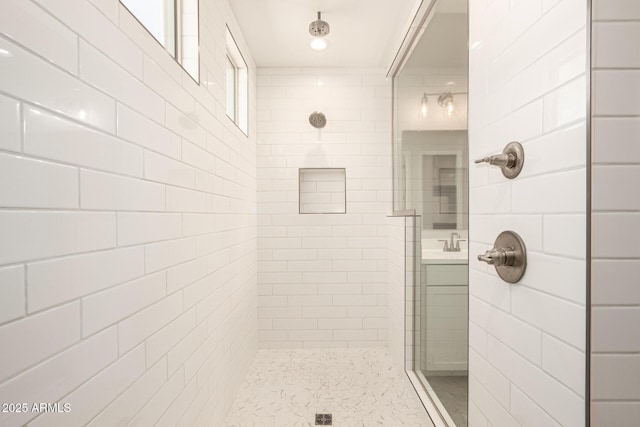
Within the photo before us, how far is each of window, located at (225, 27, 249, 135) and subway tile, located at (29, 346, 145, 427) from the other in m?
1.78

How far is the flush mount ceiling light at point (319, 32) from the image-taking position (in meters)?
2.18

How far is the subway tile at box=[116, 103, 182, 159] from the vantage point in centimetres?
87

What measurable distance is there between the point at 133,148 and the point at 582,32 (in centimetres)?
119

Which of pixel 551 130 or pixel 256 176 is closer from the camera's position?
pixel 551 130

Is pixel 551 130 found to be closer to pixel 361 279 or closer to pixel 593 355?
pixel 593 355

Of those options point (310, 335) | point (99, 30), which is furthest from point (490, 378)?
point (310, 335)

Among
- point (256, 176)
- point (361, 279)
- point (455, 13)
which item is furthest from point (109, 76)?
point (361, 279)

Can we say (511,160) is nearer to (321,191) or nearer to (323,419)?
(323,419)

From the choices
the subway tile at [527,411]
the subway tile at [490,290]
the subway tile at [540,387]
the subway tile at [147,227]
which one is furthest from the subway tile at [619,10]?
the subway tile at [147,227]

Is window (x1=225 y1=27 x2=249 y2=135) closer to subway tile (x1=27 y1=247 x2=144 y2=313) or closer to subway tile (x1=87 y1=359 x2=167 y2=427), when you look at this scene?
subway tile (x1=27 y1=247 x2=144 y2=313)

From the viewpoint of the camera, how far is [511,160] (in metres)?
0.97

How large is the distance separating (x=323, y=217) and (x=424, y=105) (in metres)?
1.36

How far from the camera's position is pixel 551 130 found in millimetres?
812

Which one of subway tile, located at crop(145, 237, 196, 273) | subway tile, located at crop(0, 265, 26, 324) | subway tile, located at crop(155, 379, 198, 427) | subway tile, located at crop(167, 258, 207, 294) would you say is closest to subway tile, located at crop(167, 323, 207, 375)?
subway tile, located at crop(155, 379, 198, 427)
